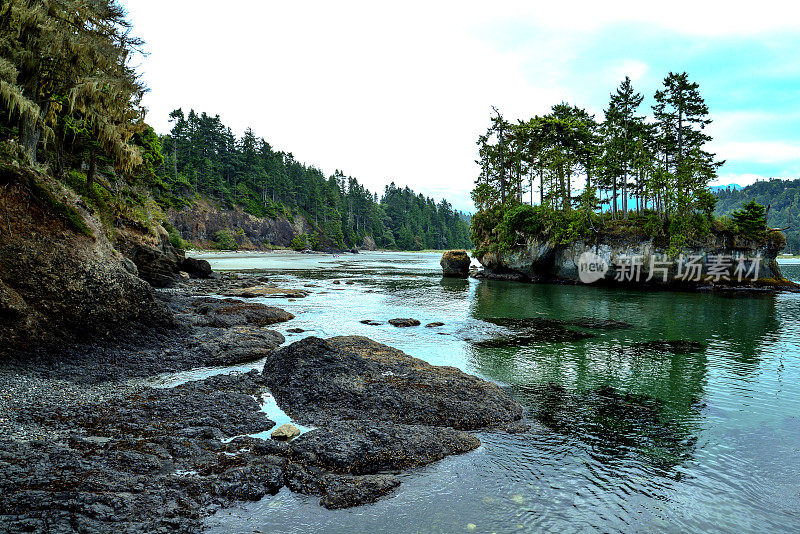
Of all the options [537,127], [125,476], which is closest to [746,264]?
[537,127]

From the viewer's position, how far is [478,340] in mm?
19312

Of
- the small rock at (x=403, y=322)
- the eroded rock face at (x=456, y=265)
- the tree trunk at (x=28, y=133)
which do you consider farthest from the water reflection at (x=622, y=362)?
the eroded rock face at (x=456, y=265)

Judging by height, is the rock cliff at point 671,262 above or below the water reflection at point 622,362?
above

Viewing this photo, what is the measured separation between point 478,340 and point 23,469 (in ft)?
53.2

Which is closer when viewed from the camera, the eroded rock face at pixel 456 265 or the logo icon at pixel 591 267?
the logo icon at pixel 591 267

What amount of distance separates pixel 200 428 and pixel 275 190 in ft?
456

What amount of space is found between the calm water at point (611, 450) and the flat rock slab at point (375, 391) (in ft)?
3.21

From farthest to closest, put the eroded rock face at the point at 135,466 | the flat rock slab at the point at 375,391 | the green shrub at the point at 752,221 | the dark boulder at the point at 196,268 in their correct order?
the dark boulder at the point at 196,268 < the green shrub at the point at 752,221 < the flat rock slab at the point at 375,391 < the eroded rock face at the point at 135,466

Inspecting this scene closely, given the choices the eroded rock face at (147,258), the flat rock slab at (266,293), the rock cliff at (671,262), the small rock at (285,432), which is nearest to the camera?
the small rock at (285,432)

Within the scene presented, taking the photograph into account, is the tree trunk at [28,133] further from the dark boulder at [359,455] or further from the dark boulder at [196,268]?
the dark boulder at [196,268]

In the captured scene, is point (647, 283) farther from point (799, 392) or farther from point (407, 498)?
point (407, 498)

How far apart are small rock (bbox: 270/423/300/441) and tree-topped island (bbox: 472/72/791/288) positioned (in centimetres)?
4479

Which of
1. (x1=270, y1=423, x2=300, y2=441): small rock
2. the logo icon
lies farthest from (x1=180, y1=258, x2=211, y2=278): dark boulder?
the logo icon

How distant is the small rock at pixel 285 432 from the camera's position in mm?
7938
